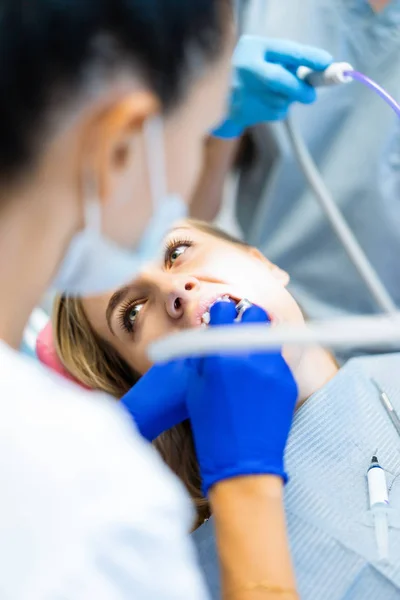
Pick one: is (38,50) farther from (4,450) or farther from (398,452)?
(398,452)

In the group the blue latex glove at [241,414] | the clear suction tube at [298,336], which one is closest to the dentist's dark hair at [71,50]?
the clear suction tube at [298,336]

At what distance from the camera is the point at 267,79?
3.58 feet

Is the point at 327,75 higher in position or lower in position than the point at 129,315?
higher

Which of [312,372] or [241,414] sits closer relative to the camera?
[241,414]

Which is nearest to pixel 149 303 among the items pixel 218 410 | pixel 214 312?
pixel 214 312

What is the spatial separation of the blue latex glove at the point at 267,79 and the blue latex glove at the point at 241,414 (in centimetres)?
38

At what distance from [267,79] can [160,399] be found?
1.71 ft

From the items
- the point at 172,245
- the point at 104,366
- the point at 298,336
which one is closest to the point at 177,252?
the point at 172,245

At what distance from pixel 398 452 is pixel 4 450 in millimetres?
712

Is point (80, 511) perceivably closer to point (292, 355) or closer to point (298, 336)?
point (298, 336)

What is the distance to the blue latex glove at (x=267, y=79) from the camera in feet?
3.59

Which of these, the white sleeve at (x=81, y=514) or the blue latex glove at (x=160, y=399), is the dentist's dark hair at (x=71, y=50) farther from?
the blue latex glove at (x=160, y=399)

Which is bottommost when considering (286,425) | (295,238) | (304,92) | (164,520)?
(295,238)

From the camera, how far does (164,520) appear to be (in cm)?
58
